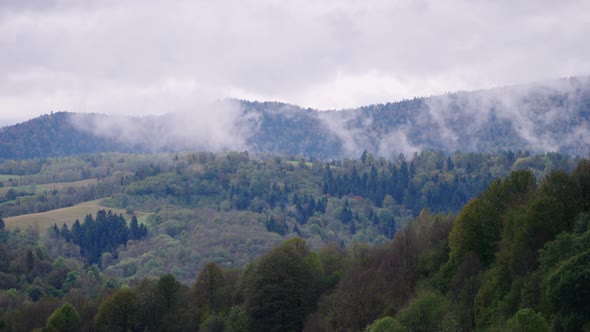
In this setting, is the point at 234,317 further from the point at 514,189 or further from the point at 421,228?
the point at 514,189

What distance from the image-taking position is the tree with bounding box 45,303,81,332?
Result: 3548 inches

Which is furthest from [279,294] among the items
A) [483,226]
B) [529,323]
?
[529,323]

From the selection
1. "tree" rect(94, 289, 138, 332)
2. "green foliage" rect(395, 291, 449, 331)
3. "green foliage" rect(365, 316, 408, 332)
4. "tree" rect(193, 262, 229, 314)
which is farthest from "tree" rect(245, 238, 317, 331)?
"green foliage" rect(365, 316, 408, 332)

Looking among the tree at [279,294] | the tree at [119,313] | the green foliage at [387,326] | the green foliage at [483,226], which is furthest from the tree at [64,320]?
the green foliage at [483,226]

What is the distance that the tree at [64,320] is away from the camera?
296 ft

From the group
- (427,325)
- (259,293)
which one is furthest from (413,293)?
(259,293)

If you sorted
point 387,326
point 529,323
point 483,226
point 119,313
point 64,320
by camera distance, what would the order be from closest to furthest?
point 529,323, point 387,326, point 483,226, point 64,320, point 119,313

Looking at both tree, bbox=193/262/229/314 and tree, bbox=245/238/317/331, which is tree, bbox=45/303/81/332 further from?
tree, bbox=245/238/317/331

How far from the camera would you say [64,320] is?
297 feet

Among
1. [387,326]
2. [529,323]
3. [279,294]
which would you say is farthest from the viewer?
[279,294]

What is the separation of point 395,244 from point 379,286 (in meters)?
13.1

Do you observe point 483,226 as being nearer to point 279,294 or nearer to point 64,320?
point 279,294

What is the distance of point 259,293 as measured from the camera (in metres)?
82.2

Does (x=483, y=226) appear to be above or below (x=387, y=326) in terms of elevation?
above
